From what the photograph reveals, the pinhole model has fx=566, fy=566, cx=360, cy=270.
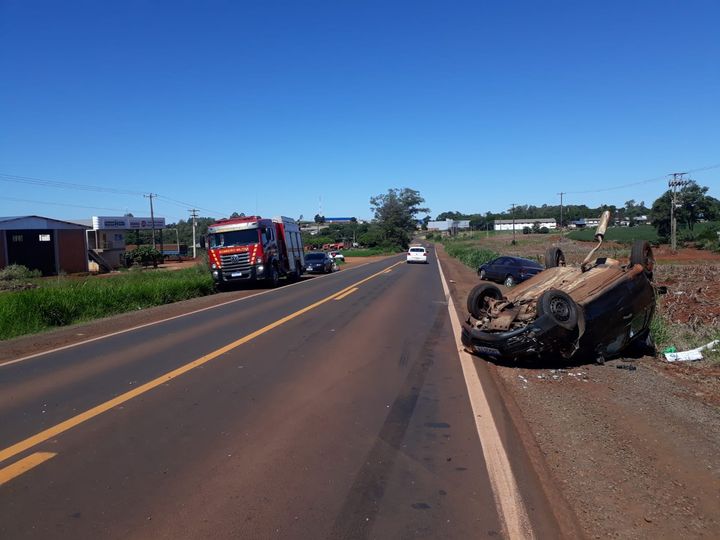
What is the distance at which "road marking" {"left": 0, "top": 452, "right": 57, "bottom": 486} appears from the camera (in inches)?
179

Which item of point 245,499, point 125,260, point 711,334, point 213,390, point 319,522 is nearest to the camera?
point 319,522

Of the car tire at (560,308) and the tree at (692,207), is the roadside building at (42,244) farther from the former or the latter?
the tree at (692,207)

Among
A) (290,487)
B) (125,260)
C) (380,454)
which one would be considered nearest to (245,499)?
(290,487)

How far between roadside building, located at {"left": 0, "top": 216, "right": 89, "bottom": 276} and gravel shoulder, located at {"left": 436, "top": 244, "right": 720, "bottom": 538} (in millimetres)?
48274

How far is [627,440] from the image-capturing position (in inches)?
217

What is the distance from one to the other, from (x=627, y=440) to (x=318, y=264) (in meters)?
35.8

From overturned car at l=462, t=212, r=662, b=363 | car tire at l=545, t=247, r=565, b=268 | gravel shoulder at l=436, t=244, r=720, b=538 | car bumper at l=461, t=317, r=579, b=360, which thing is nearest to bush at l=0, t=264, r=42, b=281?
car tire at l=545, t=247, r=565, b=268

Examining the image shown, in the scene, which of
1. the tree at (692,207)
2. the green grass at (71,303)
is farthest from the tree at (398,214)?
the green grass at (71,303)

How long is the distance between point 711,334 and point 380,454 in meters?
8.85

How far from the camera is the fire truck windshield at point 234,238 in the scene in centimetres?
2533

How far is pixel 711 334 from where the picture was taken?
10938 mm

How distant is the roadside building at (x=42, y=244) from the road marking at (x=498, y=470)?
158 feet

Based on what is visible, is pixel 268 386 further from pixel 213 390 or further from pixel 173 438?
pixel 173 438

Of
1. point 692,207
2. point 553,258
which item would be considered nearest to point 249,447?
point 553,258
